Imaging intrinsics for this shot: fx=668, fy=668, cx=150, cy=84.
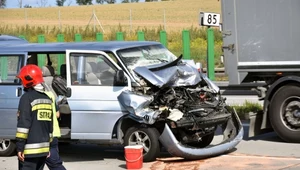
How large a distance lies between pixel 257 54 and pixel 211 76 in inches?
368

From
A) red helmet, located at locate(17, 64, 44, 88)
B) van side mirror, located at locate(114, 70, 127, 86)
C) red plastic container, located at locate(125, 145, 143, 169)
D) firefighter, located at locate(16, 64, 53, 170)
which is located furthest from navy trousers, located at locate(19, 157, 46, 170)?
van side mirror, located at locate(114, 70, 127, 86)

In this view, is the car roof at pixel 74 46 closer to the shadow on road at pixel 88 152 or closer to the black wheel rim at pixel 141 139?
the black wheel rim at pixel 141 139

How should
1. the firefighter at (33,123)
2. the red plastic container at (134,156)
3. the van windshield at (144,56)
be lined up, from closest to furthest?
the firefighter at (33,123) < the red plastic container at (134,156) < the van windshield at (144,56)

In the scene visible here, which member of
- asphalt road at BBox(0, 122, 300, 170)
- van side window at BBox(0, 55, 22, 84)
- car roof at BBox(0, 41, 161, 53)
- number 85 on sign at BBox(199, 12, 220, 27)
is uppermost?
number 85 on sign at BBox(199, 12, 220, 27)

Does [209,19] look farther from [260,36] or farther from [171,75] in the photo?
[171,75]

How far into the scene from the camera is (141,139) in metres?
10.0

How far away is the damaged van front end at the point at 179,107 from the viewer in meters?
9.76

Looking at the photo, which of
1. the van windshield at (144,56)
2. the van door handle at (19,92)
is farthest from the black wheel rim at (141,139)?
the van door handle at (19,92)

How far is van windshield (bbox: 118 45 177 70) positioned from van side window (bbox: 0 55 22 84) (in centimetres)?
191

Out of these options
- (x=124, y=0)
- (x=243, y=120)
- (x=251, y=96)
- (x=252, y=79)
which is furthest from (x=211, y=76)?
(x=124, y=0)

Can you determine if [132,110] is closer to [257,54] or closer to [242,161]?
[242,161]

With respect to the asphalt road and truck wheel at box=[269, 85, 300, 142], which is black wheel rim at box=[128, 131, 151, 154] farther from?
truck wheel at box=[269, 85, 300, 142]

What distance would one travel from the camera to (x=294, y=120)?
1121 centimetres

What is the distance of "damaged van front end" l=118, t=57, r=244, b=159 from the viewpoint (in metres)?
9.76
